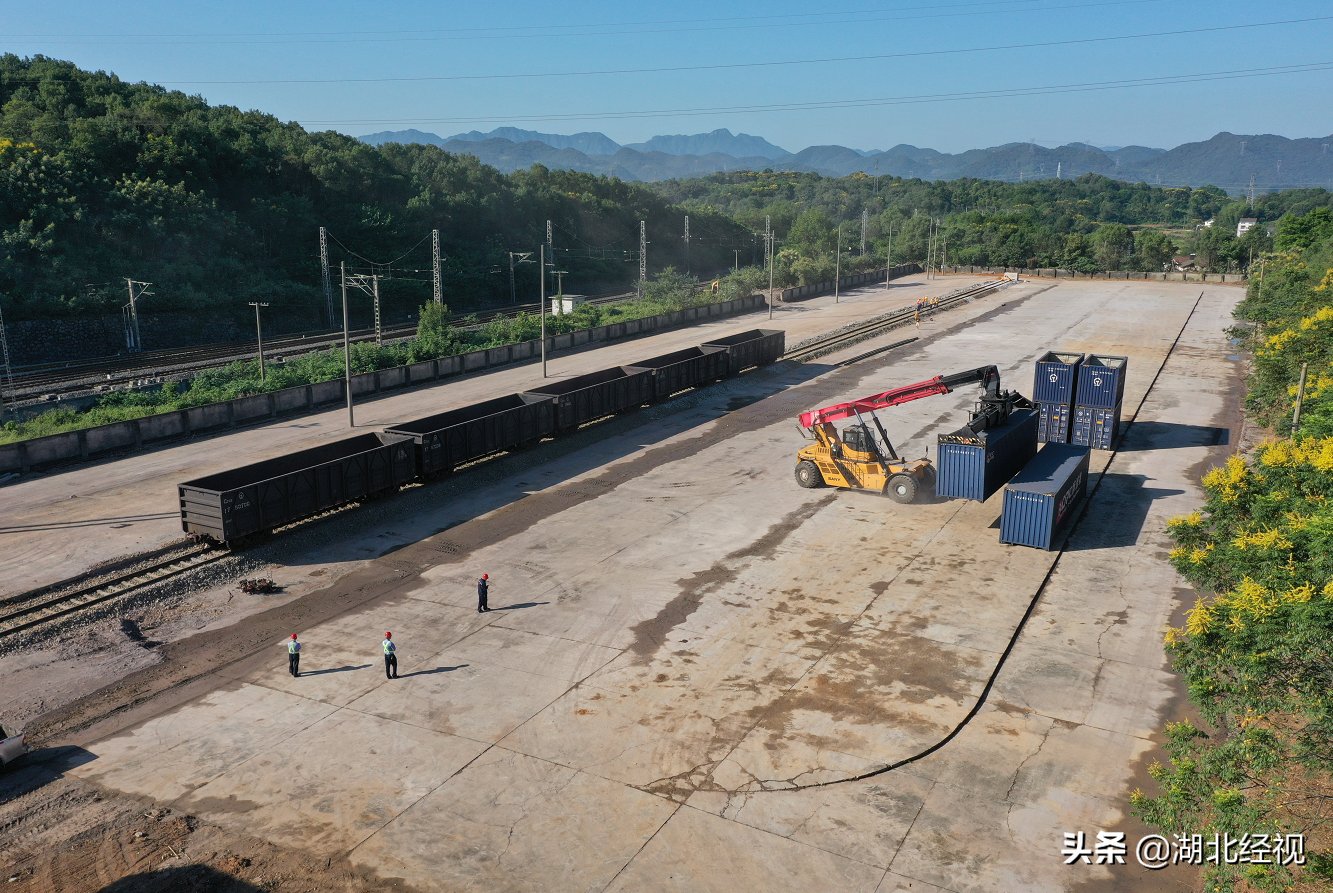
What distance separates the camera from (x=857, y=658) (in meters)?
21.2

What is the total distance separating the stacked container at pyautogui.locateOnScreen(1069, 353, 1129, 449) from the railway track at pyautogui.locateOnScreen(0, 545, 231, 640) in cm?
3490

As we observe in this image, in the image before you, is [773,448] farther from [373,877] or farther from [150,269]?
[150,269]

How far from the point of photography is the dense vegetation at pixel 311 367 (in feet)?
142

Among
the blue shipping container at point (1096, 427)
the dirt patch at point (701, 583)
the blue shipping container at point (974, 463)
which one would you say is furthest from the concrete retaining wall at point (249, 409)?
the blue shipping container at point (1096, 427)

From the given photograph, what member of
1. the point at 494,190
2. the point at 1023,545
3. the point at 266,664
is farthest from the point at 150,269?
the point at 1023,545

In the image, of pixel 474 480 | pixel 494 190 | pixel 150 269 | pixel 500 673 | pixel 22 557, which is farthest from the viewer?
pixel 494 190

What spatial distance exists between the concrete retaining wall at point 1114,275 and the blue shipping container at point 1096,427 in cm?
10100

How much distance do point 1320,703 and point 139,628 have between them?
25.5m

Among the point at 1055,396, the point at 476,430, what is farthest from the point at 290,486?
the point at 1055,396

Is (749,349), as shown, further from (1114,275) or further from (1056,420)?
(1114,275)

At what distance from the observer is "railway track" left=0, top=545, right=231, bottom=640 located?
75.2 feet

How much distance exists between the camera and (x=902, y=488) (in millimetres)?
32156

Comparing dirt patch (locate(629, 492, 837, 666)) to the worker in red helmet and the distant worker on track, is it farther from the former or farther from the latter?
the distant worker on track

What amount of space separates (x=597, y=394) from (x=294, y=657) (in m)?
24.9
